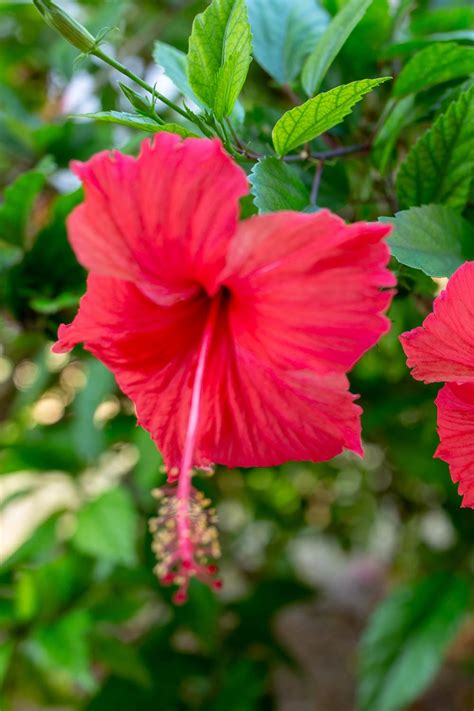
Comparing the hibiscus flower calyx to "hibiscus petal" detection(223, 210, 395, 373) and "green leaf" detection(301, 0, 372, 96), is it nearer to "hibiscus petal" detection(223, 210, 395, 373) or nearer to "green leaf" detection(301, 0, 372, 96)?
"hibiscus petal" detection(223, 210, 395, 373)

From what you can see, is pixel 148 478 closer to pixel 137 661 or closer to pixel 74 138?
pixel 137 661

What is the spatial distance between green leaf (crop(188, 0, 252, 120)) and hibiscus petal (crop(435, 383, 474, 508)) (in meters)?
0.23

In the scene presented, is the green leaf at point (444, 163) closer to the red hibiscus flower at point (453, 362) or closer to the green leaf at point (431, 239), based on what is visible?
the green leaf at point (431, 239)

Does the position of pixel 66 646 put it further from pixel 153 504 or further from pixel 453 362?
pixel 453 362

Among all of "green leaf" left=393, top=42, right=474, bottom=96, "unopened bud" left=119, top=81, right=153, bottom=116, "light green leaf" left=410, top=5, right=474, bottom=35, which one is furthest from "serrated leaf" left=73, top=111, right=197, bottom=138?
"light green leaf" left=410, top=5, right=474, bottom=35

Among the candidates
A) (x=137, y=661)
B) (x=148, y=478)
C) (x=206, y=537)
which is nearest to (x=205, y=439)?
(x=206, y=537)

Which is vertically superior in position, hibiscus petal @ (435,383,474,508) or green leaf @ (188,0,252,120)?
green leaf @ (188,0,252,120)

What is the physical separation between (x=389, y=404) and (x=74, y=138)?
0.57 m

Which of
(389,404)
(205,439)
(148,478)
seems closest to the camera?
(205,439)

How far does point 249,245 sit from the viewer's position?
0.43 m

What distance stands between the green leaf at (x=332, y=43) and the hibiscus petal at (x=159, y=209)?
181mm

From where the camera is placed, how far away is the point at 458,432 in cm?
49

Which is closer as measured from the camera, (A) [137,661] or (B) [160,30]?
(A) [137,661]

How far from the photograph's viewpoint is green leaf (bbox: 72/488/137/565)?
899mm
